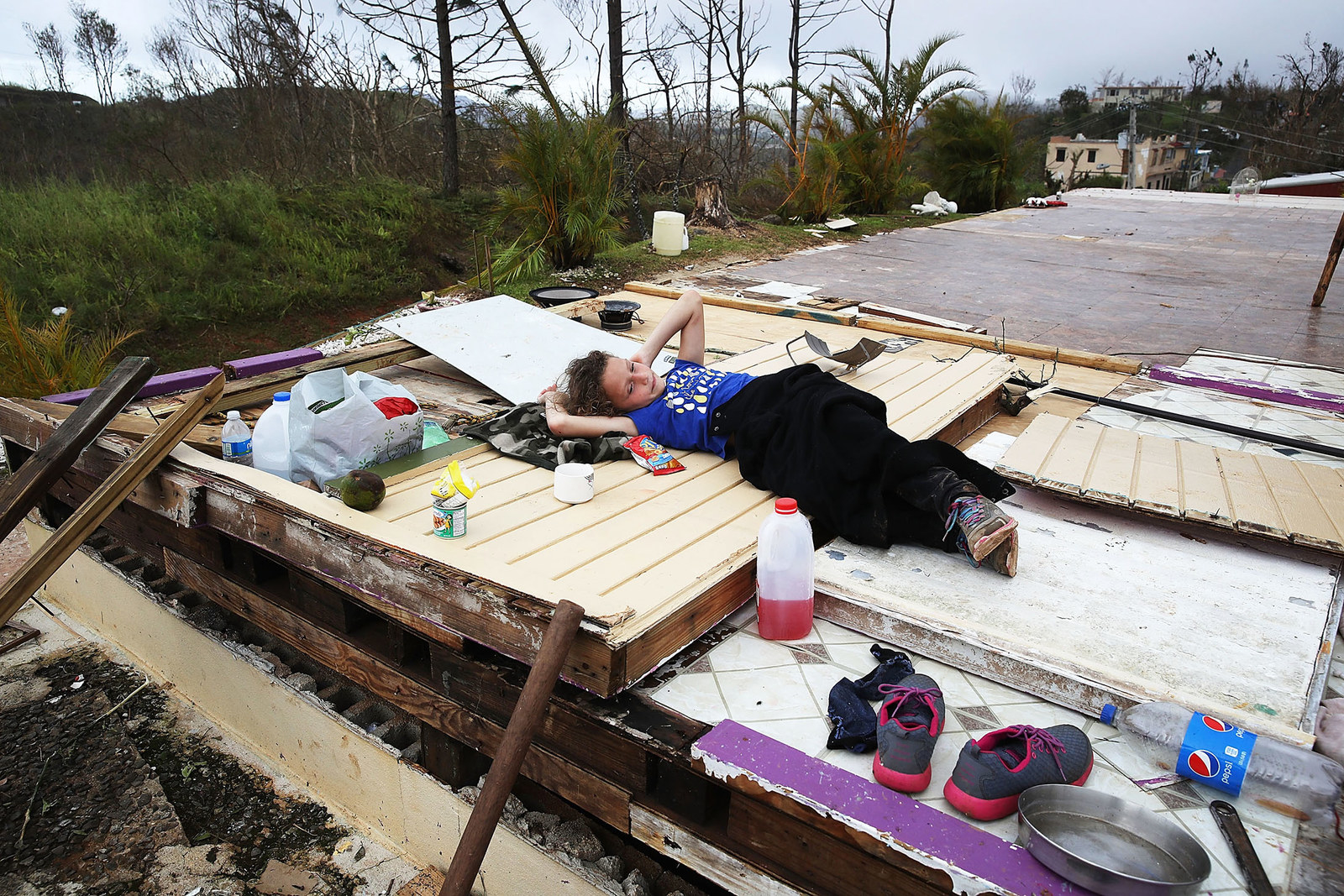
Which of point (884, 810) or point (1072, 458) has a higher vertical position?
point (1072, 458)

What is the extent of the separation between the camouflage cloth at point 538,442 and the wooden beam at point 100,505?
0.98 metres

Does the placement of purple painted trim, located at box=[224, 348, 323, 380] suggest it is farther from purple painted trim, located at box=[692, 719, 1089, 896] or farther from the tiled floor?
purple painted trim, located at box=[692, 719, 1089, 896]

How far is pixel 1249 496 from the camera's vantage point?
282cm

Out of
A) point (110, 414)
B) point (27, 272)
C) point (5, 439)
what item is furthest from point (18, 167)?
point (110, 414)

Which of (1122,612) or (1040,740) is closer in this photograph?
(1040,740)

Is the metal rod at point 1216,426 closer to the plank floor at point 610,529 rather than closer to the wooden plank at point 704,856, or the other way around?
the plank floor at point 610,529

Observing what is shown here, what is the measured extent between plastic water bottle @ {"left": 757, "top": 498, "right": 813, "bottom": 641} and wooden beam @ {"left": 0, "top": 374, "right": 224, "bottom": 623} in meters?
2.03

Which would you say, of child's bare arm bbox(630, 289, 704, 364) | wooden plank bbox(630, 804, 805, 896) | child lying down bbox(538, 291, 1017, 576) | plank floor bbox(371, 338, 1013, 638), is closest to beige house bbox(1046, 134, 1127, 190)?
child's bare arm bbox(630, 289, 704, 364)

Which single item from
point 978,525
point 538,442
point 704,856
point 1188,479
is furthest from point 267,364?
point 1188,479

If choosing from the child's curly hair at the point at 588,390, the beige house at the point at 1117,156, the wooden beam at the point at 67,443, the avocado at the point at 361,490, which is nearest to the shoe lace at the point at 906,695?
the avocado at the point at 361,490

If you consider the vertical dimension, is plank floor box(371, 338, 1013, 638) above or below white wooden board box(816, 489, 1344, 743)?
above

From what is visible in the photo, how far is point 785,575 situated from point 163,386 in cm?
345

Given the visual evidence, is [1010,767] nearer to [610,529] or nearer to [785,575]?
[785,575]

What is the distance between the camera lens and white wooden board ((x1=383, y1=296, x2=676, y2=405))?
422 centimetres
